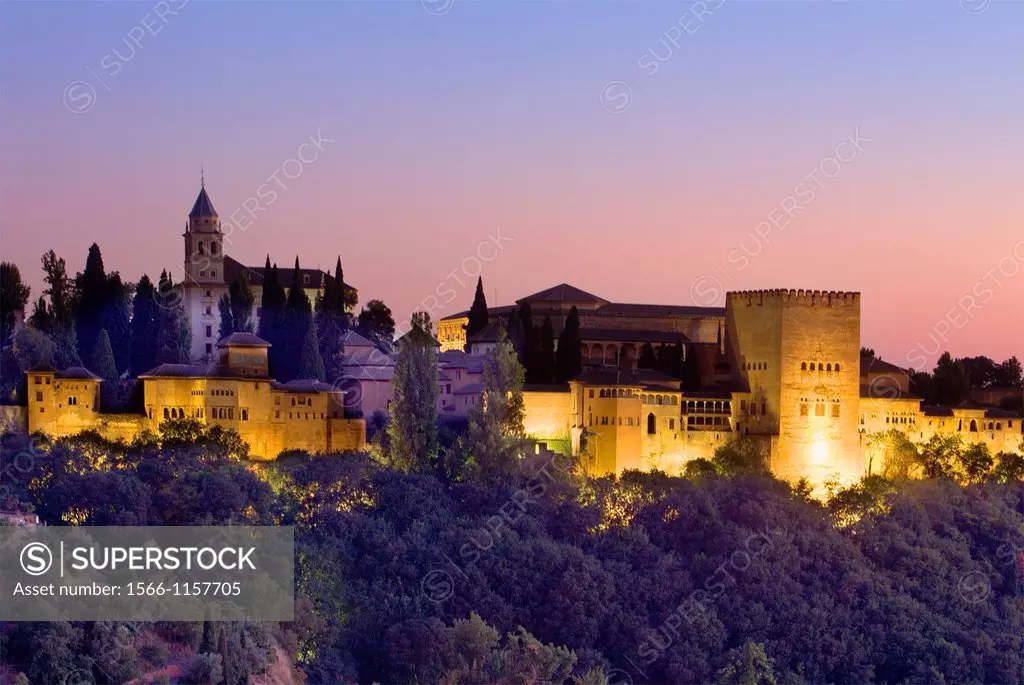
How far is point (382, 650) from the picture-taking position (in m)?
27.4

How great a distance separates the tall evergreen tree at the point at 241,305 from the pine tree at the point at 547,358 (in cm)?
557

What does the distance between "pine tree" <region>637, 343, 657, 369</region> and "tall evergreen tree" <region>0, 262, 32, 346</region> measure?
38.1ft

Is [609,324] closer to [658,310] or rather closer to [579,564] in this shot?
[658,310]

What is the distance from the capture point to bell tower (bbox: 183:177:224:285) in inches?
1604

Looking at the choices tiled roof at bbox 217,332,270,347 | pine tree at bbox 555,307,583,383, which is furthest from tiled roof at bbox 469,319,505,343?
tiled roof at bbox 217,332,270,347

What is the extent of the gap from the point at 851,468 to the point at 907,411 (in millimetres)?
2303

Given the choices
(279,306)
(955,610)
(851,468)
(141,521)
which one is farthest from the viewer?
(279,306)

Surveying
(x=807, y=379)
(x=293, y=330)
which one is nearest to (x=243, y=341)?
(x=293, y=330)

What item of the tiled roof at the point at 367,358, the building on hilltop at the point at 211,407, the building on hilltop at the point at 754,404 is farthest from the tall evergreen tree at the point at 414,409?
the tiled roof at the point at 367,358

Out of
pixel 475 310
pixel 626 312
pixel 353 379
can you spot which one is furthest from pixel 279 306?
pixel 626 312

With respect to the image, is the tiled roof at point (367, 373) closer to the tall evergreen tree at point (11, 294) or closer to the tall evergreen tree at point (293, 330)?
the tall evergreen tree at point (293, 330)

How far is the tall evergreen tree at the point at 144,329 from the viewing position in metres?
36.4

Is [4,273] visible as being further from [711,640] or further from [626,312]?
[711,640]

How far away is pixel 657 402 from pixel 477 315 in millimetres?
7892
